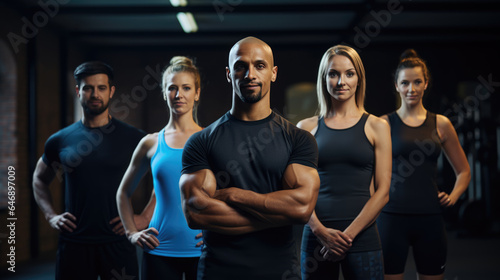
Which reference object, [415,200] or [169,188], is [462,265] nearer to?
[415,200]

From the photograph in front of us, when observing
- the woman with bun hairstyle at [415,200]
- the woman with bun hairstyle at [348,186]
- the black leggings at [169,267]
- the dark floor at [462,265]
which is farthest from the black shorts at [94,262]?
the dark floor at [462,265]

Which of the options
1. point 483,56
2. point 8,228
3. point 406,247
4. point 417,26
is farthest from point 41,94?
point 483,56

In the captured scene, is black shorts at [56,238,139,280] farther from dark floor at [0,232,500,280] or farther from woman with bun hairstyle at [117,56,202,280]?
dark floor at [0,232,500,280]

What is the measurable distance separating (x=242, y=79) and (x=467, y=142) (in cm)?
712

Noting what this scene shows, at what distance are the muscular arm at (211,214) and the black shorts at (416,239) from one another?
132 cm

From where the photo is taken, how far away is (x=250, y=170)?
155 centimetres

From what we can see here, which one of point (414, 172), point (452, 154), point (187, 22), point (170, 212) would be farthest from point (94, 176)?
point (187, 22)

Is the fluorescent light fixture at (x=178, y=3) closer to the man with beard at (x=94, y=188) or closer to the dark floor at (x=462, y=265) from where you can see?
the dark floor at (x=462, y=265)

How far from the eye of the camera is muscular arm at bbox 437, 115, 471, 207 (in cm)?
270

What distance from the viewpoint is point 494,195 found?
379 inches

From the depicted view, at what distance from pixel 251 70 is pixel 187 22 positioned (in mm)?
6493

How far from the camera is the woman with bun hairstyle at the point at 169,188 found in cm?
213

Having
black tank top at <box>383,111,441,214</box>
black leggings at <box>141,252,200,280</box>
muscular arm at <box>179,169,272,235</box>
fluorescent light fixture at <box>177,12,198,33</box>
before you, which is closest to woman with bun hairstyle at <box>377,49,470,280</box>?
black tank top at <box>383,111,441,214</box>

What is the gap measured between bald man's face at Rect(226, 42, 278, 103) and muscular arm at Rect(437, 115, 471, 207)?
1598mm
